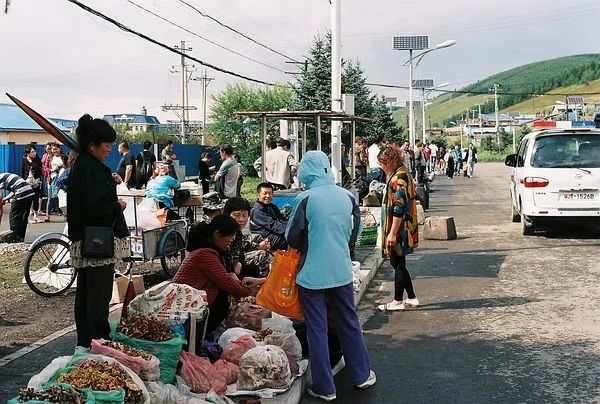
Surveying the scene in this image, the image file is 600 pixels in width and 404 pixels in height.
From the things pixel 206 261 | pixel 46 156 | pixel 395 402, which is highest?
pixel 46 156

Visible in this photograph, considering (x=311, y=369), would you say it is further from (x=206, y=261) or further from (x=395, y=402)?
(x=206, y=261)

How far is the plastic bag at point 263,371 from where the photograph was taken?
18.4 feet

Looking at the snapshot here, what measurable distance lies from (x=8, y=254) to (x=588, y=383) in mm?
9956

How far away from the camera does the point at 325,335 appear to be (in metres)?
5.95

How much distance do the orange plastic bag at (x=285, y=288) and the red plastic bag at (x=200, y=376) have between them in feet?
2.54

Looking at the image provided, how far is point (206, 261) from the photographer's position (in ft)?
21.7

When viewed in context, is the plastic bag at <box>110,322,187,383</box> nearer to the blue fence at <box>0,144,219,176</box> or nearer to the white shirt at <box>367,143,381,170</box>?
the blue fence at <box>0,144,219,176</box>

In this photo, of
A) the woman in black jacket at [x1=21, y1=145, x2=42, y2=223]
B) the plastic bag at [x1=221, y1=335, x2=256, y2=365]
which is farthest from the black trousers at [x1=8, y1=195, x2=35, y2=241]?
the plastic bag at [x1=221, y1=335, x2=256, y2=365]

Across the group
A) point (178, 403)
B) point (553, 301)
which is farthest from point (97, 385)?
point (553, 301)

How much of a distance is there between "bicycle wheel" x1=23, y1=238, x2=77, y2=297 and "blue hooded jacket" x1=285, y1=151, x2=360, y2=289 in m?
4.74

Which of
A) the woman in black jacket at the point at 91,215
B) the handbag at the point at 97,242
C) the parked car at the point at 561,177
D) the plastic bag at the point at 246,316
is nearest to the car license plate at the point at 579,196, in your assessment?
the parked car at the point at 561,177

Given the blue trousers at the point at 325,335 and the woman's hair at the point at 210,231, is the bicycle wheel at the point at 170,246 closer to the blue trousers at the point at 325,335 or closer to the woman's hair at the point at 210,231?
the woman's hair at the point at 210,231

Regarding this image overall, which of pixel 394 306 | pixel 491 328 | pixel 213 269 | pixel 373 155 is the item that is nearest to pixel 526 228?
pixel 373 155

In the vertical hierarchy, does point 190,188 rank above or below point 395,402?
above
